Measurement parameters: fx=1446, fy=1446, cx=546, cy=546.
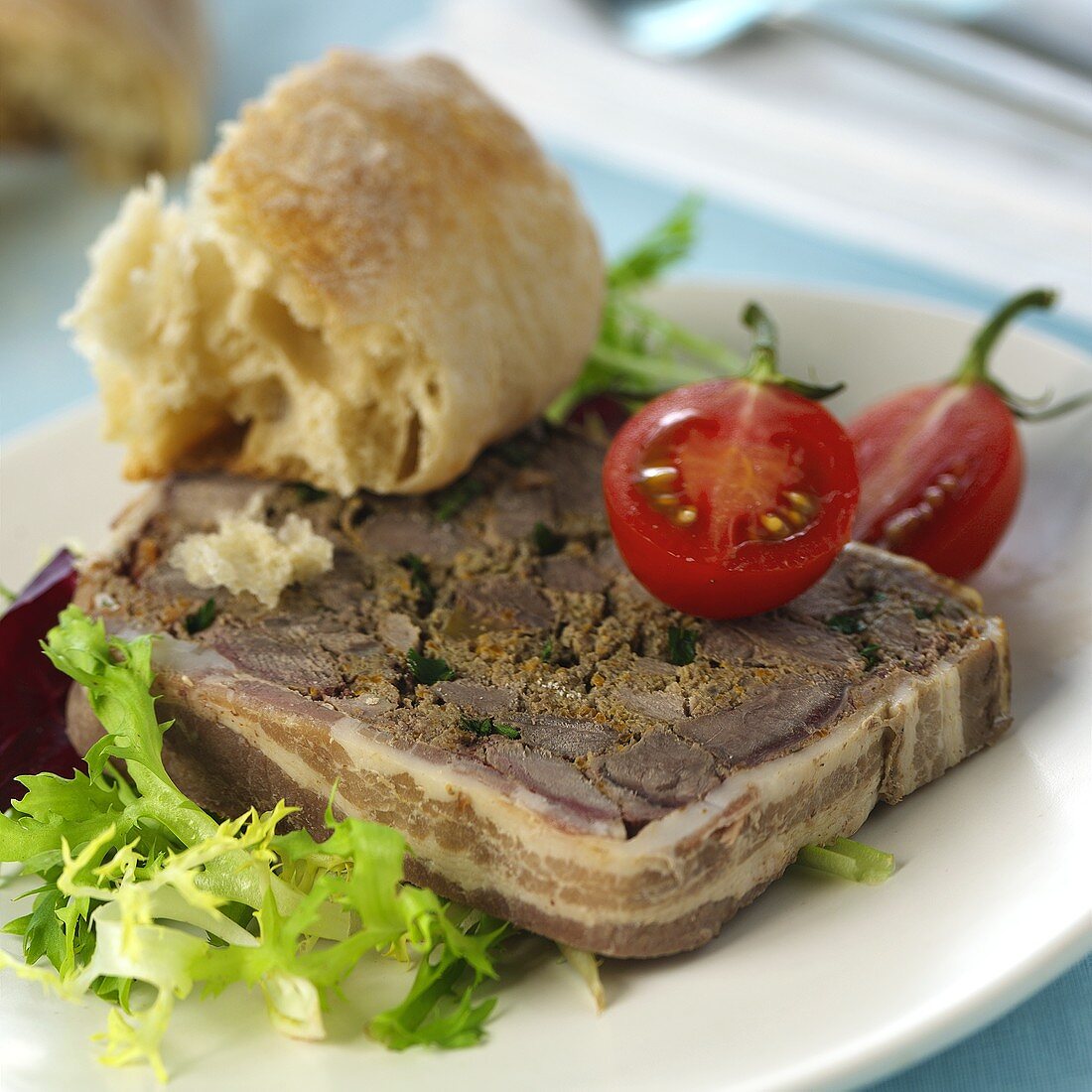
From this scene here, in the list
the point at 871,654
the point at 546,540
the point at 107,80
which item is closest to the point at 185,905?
the point at 546,540

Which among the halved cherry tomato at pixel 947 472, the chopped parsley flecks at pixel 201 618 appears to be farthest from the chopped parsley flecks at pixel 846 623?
the chopped parsley flecks at pixel 201 618

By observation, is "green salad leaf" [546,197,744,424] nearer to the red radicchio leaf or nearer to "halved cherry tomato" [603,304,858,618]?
"halved cherry tomato" [603,304,858,618]

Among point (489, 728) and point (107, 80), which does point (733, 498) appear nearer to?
point (489, 728)

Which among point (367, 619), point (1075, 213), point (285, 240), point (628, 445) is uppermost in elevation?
point (285, 240)

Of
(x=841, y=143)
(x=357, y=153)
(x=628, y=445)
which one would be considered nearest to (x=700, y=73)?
(x=841, y=143)

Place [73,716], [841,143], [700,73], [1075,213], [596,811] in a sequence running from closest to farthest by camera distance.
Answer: [596,811] < [73,716] < [1075,213] < [841,143] < [700,73]

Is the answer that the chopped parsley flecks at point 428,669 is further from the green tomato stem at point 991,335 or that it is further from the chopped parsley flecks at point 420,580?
the green tomato stem at point 991,335

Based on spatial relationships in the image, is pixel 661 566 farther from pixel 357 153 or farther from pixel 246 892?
pixel 357 153
